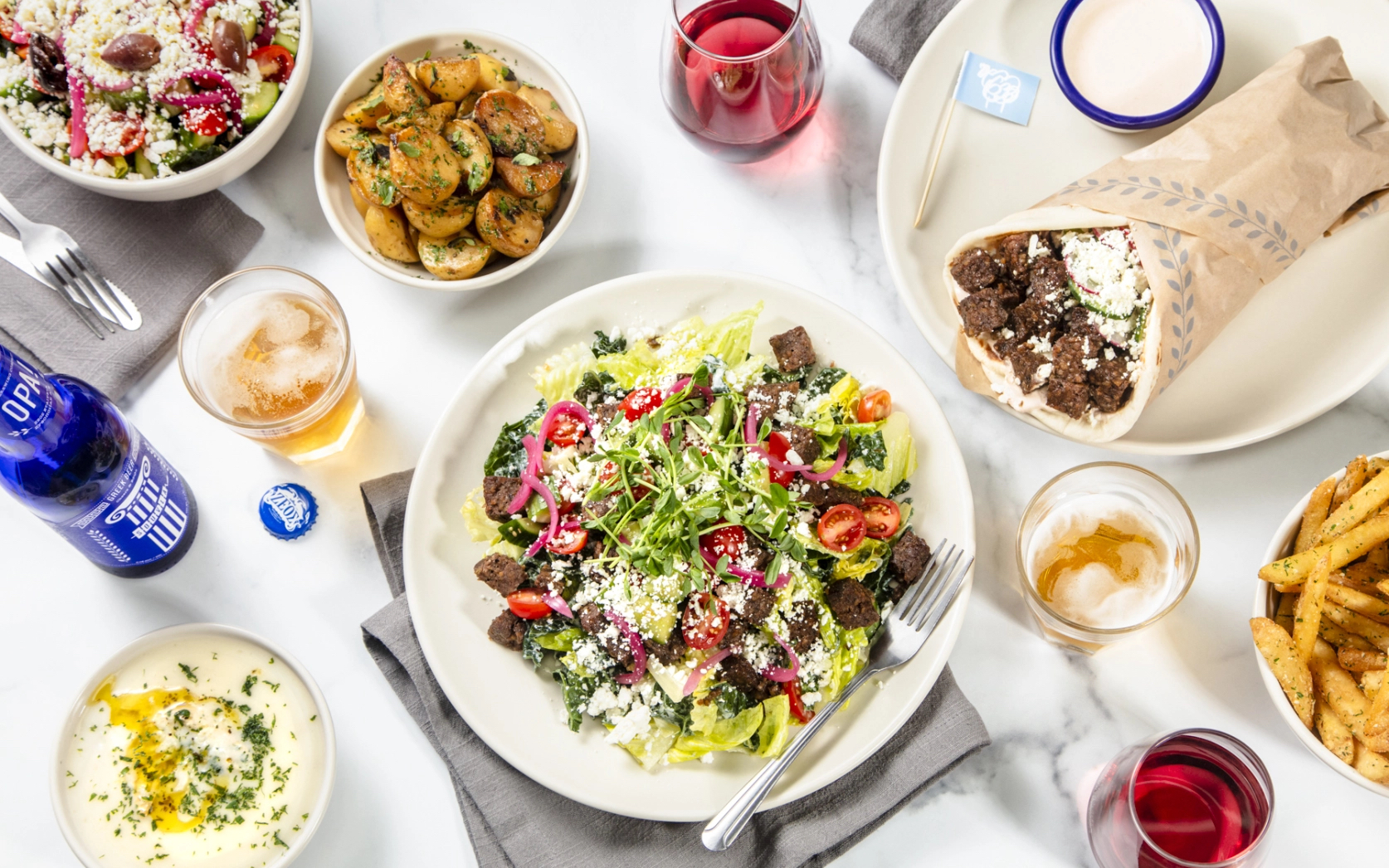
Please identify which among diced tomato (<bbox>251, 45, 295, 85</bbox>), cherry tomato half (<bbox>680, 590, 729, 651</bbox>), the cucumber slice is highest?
diced tomato (<bbox>251, 45, 295, 85</bbox>)

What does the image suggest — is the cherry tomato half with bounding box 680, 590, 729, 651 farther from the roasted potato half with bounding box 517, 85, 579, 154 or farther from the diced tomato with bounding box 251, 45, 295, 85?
the diced tomato with bounding box 251, 45, 295, 85

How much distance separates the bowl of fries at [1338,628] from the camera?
2.43 m

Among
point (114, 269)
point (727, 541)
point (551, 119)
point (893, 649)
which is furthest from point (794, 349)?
point (114, 269)

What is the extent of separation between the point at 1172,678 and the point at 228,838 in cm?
280

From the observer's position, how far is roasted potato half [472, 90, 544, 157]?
2732mm

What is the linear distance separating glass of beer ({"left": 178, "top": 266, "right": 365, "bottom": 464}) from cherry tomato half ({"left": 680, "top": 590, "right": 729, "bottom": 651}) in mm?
1190

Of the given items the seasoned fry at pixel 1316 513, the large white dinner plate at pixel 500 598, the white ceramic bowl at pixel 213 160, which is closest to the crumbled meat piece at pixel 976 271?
the large white dinner plate at pixel 500 598

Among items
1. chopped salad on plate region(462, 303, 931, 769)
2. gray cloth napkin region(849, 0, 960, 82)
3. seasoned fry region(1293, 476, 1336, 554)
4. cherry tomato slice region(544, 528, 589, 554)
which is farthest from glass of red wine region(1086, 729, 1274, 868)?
gray cloth napkin region(849, 0, 960, 82)

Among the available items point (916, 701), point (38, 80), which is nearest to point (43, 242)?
point (38, 80)

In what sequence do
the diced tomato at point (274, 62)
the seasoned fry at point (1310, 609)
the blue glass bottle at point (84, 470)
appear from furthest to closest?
the diced tomato at point (274, 62) < the seasoned fry at point (1310, 609) < the blue glass bottle at point (84, 470)

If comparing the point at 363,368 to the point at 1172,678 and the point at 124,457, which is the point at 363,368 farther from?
the point at 1172,678

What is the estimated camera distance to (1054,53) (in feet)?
9.17

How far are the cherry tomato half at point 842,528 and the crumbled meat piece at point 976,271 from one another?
2.32ft

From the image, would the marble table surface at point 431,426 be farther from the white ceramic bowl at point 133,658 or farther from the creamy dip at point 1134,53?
the creamy dip at point 1134,53
